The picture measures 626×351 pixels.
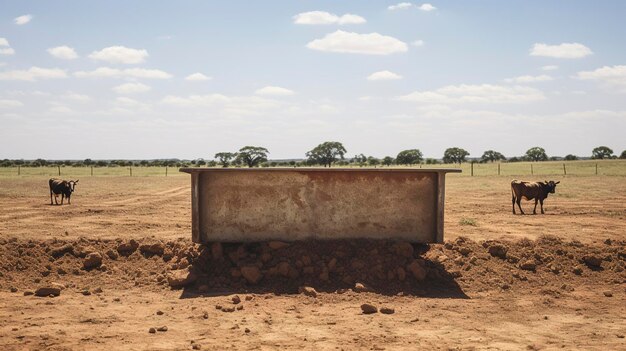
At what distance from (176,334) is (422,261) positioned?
432 centimetres

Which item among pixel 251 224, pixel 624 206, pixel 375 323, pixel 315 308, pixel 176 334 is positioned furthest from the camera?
pixel 624 206

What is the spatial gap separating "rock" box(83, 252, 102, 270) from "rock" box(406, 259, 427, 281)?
551 cm

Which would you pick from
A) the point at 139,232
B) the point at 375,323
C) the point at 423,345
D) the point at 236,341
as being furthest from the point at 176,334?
the point at 139,232

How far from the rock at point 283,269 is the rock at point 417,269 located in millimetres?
2033

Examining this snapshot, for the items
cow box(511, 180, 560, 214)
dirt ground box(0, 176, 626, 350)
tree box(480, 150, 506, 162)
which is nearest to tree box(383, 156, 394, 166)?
tree box(480, 150, 506, 162)

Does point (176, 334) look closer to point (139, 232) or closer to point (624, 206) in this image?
point (139, 232)

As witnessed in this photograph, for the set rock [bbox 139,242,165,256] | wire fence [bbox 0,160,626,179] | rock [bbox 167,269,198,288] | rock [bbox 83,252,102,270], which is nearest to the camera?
rock [bbox 167,269,198,288]

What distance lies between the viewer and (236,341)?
543cm

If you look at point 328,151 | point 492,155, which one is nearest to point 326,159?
point 328,151

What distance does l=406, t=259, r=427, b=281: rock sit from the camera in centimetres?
780

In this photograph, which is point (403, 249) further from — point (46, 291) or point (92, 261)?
point (46, 291)

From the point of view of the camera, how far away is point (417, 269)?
25.8 ft

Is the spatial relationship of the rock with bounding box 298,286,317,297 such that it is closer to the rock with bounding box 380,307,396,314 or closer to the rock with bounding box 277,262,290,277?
the rock with bounding box 277,262,290,277

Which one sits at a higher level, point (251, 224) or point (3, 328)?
point (251, 224)
